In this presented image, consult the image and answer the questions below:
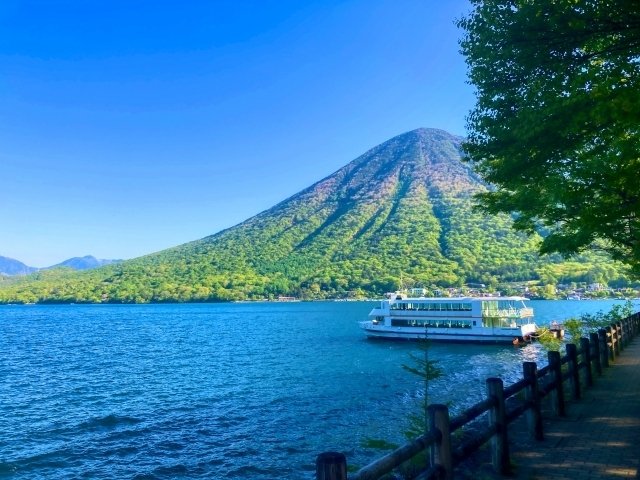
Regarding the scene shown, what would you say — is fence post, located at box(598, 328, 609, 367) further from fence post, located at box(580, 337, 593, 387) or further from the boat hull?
the boat hull

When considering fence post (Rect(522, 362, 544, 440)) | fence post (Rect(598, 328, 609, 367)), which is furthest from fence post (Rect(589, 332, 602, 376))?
fence post (Rect(522, 362, 544, 440))

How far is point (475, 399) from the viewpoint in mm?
21766

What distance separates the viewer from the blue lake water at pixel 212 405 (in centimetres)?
1580

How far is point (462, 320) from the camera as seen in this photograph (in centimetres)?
5156

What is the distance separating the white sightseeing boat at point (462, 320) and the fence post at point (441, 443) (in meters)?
44.9

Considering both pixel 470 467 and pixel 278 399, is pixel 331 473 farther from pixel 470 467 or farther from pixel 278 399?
pixel 278 399

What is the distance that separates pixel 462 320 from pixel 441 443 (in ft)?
161

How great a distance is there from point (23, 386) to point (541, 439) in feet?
112

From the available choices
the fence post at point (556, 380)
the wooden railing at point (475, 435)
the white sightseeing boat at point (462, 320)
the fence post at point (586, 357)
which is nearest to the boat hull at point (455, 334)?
the white sightseeing boat at point (462, 320)

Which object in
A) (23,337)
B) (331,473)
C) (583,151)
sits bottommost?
(23,337)

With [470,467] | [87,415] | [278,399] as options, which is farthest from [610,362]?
[87,415]

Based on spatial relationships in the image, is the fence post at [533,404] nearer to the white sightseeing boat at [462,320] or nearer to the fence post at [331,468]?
the fence post at [331,468]

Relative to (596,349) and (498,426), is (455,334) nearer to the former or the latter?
(596,349)

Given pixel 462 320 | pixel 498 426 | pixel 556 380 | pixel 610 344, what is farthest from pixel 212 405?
pixel 462 320
